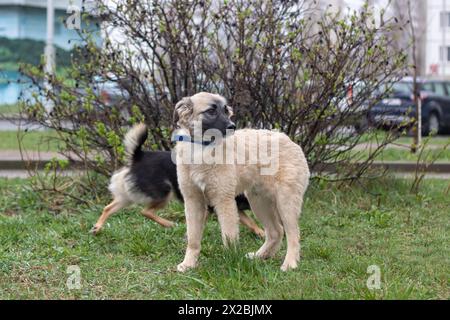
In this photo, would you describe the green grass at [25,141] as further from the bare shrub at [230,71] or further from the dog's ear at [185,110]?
the dog's ear at [185,110]

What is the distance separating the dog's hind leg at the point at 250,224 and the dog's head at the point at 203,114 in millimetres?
1509

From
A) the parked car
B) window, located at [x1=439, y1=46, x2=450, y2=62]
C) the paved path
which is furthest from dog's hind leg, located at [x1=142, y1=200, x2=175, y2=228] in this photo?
window, located at [x1=439, y1=46, x2=450, y2=62]

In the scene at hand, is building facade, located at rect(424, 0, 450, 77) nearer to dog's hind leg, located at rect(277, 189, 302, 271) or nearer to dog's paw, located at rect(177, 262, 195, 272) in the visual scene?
dog's hind leg, located at rect(277, 189, 302, 271)

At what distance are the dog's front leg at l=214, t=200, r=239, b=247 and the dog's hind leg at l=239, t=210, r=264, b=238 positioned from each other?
1.27 m

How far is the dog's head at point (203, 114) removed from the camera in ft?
17.6

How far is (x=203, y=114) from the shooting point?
17.7ft

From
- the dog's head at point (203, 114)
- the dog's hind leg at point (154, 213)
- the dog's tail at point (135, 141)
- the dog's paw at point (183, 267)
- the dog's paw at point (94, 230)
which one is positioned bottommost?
the dog's paw at point (183, 267)

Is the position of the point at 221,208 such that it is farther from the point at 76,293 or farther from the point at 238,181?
the point at 76,293

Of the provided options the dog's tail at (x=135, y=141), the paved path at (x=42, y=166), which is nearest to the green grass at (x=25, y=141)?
the paved path at (x=42, y=166)

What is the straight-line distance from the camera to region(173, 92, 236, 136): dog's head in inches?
211

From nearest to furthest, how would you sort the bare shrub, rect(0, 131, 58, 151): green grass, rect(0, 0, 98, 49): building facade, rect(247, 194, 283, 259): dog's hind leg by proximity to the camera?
rect(247, 194, 283, 259): dog's hind leg
the bare shrub
rect(0, 131, 58, 151): green grass
rect(0, 0, 98, 49): building facade

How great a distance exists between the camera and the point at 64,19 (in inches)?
311
